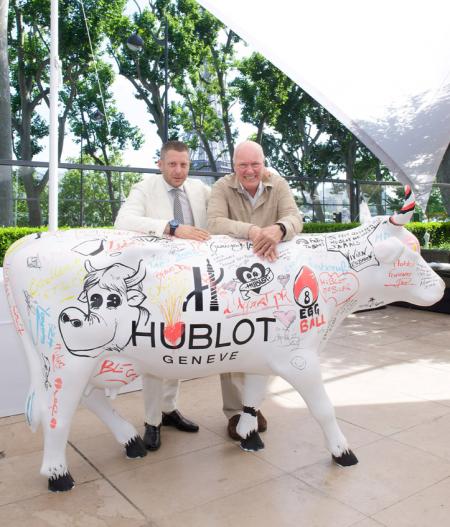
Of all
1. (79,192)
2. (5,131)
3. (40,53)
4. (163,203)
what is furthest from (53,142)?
(40,53)

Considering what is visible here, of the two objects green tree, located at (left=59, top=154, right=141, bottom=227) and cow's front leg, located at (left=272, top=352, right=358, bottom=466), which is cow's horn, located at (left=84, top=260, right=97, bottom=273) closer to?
cow's front leg, located at (left=272, top=352, right=358, bottom=466)

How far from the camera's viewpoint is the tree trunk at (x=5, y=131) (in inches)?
460

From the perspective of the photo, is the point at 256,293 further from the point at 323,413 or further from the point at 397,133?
the point at 397,133

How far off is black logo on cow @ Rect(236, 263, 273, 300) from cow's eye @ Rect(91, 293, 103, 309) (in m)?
0.65

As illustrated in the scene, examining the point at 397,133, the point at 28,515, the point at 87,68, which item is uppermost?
Answer: the point at 87,68

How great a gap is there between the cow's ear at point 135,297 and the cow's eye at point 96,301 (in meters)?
0.13

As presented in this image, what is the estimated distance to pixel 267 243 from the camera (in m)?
2.64

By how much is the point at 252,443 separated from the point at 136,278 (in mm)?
1276

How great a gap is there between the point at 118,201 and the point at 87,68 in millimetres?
6069

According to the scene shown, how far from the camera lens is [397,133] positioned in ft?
34.3

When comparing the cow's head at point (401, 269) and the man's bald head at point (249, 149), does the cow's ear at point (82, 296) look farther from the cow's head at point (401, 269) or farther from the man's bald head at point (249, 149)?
the cow's head at point (401, 269)

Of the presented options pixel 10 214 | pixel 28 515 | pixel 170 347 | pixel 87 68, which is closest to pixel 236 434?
pixel 170 347

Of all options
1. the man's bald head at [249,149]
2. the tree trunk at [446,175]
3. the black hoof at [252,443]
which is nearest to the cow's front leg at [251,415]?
the black hoof at [252,443]

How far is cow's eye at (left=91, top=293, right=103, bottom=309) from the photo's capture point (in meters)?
2.48
